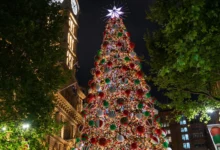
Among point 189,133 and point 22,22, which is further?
point 189,133

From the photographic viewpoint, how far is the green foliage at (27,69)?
1298 cm

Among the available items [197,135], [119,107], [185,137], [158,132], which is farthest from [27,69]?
[197,135]

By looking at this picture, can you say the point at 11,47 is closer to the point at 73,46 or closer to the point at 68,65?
the point at 68,65

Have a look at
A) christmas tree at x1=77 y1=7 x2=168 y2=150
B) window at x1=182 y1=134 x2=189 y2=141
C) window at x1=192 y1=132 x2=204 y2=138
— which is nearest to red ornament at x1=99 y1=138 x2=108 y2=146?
christmas tree at x1=77 y1=7 x2=168 y2=150

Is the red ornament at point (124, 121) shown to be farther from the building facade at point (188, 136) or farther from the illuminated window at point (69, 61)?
the building facade at point (188, 136)

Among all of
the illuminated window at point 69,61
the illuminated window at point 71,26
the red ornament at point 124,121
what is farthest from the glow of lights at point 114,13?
the illuminated window at point 71,26

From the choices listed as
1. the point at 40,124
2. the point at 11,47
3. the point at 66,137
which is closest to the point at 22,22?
the point at 11,47

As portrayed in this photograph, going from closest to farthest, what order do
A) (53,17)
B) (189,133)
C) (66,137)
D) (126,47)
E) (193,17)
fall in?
(193,17) < (53,17) < (126,47) < (66,137) < (189,133)

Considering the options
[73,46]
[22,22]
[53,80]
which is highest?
[73,46]

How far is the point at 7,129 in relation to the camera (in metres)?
13.1

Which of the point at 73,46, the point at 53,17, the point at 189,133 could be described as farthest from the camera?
the point at 189,133

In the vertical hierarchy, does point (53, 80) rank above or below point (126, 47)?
below

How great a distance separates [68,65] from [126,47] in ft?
92.1

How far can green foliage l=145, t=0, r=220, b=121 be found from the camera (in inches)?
382
